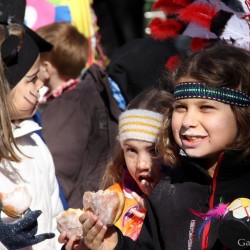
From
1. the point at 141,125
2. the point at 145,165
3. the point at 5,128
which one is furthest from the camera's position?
the point at 141,125

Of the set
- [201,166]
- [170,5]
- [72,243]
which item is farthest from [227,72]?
[72,243]

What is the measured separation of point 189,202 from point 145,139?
606 millimetres

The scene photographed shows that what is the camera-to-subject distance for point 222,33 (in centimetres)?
375

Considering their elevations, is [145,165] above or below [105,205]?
below

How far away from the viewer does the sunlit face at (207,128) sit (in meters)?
3.13

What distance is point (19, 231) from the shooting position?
3.22 metres

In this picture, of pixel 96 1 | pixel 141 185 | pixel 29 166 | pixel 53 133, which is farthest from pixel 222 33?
pixel 96 1

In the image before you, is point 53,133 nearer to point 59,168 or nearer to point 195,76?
point 59,168

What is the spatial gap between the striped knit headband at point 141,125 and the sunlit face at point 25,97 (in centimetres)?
45

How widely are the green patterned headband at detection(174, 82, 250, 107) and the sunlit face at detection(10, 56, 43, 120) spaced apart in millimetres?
850

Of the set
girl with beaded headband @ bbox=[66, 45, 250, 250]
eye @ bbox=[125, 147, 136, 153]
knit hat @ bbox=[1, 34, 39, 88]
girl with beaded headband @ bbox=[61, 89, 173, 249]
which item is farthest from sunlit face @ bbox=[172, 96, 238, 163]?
knit hat @ bbox=[1, 34, 39, 88]

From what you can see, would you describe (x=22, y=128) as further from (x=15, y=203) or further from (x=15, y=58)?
(x=15, y=203)

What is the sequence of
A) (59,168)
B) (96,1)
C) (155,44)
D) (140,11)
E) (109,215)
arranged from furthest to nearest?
(140,11) < (96,1) < (155,44) < (59,168) < (109,215)

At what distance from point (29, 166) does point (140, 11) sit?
4964mm
